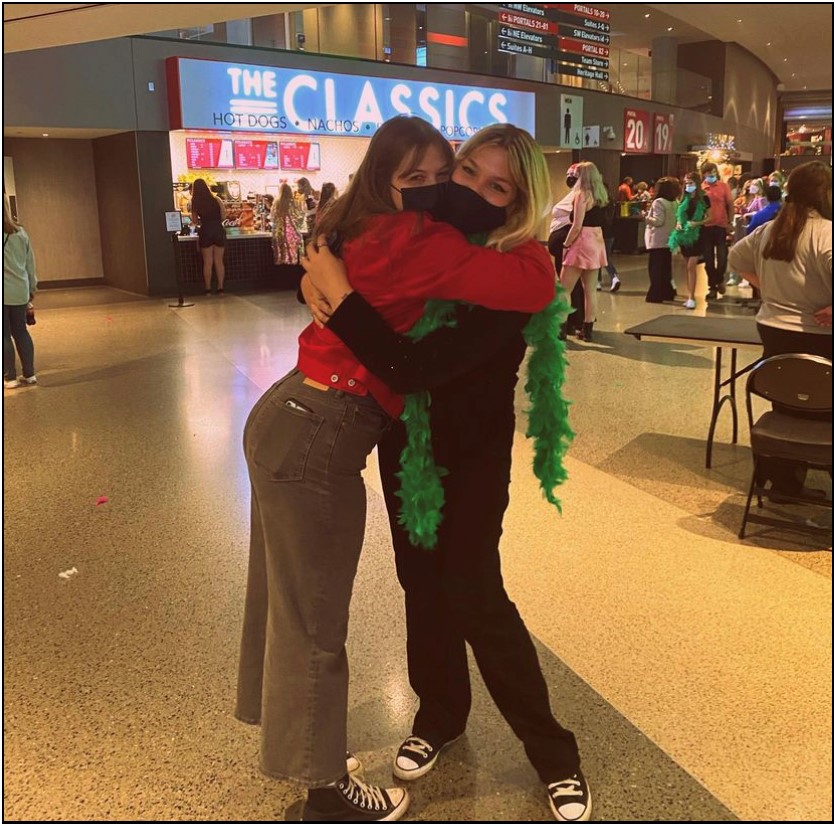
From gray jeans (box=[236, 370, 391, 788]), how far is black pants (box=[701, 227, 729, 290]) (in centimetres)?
946

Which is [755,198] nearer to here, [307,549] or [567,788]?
[567,788]

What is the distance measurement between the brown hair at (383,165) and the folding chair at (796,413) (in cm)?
219

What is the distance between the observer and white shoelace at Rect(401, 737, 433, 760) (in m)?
2.08

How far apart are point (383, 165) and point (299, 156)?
40.4ft

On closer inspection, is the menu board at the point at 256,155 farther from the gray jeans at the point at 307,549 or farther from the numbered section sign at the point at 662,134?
the gray jeans at the point at 307,549

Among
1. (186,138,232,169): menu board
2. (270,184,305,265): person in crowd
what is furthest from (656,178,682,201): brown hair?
(186,138,232,169): menu board

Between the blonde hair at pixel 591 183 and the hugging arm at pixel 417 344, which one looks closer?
the hugging arm at pixel 417 344

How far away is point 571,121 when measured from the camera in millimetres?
17234

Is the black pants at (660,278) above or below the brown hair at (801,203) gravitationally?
below

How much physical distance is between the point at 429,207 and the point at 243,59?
37.0 feet

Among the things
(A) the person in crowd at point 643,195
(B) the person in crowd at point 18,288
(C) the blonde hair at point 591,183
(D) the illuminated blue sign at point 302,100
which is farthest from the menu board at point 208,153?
(A) the person in crowd at point 643,195

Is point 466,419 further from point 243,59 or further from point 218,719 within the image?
point 243,59

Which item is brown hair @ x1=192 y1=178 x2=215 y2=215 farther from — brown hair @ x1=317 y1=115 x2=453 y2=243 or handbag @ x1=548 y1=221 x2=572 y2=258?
brown hair @ x1=317 y1=115 x2=453 y2=243

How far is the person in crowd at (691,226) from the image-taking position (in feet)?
32.1
